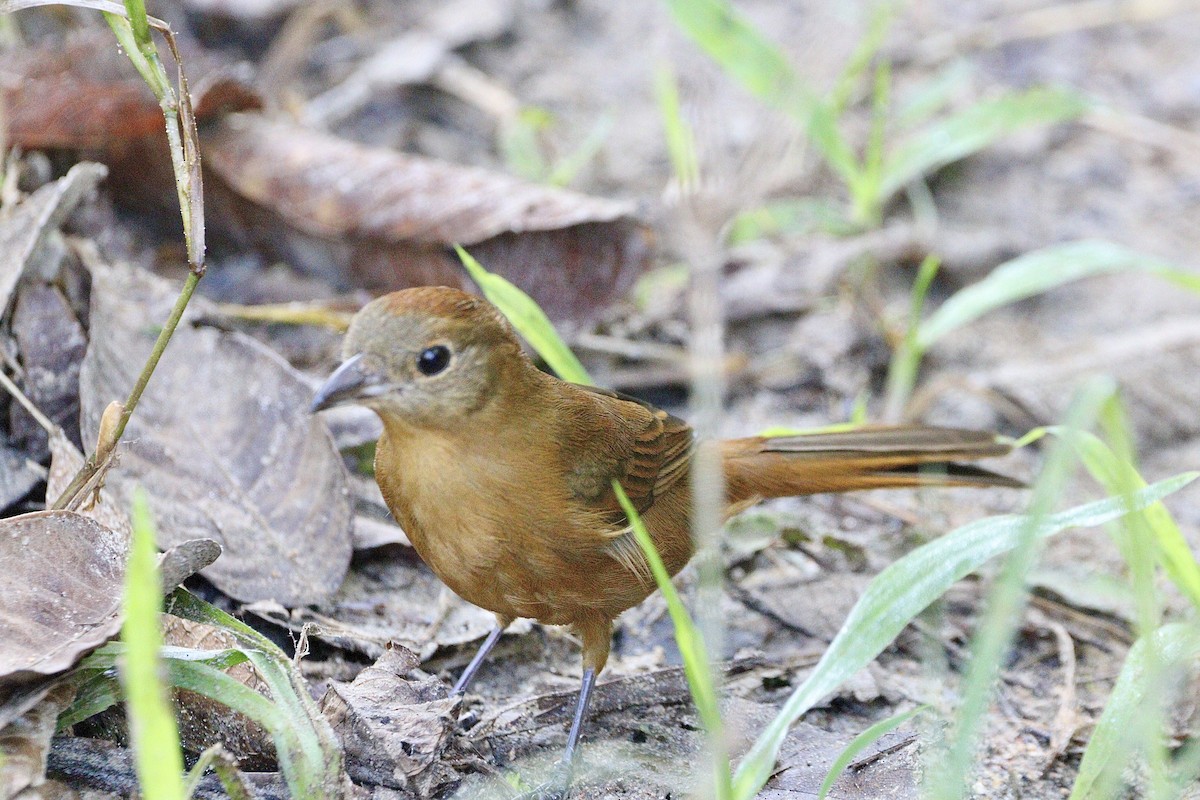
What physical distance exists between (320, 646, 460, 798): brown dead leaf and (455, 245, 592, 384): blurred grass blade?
1.14m

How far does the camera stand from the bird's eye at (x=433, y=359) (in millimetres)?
2832

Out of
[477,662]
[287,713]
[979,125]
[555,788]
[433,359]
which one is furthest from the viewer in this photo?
[979,125]

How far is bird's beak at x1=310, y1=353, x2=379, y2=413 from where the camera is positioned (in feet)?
8.95

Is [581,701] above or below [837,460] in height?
below

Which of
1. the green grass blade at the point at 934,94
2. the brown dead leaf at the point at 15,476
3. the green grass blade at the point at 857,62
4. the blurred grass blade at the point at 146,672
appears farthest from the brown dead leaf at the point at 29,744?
the green grass blade at the point at 934,94

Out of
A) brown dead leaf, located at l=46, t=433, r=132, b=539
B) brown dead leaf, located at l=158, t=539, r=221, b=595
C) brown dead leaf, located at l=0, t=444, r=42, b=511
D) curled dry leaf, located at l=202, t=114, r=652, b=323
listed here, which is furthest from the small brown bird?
curled dry leaf, located at l=202, t=114, r=652, b=323

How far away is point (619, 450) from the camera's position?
3340 mm

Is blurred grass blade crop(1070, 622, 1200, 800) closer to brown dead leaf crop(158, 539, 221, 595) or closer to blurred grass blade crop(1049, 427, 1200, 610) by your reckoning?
blurred grass blade crop(1049, 427, 1200, 610)

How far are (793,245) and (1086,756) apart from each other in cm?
319

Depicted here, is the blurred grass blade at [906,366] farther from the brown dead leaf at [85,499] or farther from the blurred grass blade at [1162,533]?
the brown dead leaf at [85,499]

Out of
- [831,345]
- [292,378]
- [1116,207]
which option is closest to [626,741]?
[292,378]

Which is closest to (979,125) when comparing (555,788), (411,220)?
(411,220)

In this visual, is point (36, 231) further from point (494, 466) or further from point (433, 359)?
point (494, 466)

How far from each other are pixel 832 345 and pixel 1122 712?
2454 mm
